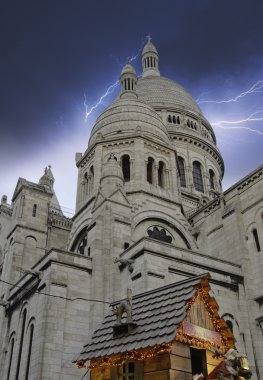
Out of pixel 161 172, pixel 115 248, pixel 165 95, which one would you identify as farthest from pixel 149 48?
pixel 115 248

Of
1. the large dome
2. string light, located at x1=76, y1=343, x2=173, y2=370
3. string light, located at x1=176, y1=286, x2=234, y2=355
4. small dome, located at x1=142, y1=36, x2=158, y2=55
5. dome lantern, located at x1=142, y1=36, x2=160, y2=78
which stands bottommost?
string light, located at x1=76, y1=343, x2=173, y2=370

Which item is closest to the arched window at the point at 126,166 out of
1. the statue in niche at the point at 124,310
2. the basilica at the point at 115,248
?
the basilica at the point at 115,248

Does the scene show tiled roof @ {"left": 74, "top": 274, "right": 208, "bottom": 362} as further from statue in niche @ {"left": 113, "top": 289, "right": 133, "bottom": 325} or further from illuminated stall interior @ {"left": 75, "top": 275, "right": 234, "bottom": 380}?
statue in niche @ {"left": 113, "top": 289, "right": 133, "bottom": 325}

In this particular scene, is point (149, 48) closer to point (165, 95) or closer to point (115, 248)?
point (165, 95)

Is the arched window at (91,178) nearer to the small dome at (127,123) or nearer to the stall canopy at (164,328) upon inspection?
the small dome at (127,123)

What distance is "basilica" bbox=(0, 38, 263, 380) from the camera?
22031mm

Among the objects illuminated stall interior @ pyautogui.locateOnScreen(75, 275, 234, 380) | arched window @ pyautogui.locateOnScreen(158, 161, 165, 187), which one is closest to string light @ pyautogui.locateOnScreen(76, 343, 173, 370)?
illuminated stall interior @ pyautogui.locateOnScreen(75, 275, 234, 380)

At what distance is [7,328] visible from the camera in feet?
87.2

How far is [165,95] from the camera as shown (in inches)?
2191

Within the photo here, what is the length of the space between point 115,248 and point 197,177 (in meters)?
24.5

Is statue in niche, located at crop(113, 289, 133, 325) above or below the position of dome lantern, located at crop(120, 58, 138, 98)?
below

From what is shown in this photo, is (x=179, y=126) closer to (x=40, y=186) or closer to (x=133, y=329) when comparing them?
(x=40, y=186)

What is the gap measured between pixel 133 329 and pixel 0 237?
29608 mm

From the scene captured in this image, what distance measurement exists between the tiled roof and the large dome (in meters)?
44.2
